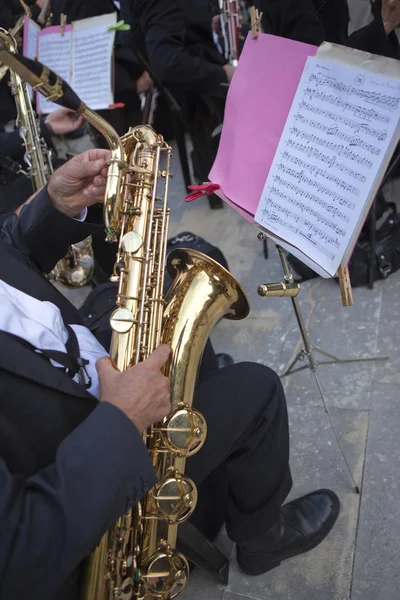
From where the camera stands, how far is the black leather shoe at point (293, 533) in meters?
1.80

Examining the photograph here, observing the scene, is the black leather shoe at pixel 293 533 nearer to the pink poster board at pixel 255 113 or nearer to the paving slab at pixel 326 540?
the paving slab at pixel 326 540

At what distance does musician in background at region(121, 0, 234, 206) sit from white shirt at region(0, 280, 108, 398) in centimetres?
221

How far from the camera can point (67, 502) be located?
3.57 ft

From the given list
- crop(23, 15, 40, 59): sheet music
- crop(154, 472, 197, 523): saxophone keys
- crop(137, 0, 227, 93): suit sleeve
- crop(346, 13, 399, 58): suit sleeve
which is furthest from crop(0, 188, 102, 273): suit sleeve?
crop(23, 15, 40, 59): sheet music

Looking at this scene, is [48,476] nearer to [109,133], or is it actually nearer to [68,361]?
[68,361]

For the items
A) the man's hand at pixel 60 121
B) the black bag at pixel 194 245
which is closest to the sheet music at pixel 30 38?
the man's hand at pixel 60 121

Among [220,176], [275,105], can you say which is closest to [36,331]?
[220,176]

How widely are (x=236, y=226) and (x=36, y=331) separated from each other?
2.70 meters

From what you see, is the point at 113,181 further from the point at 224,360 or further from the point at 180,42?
the point at 180,42

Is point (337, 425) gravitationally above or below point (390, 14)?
below

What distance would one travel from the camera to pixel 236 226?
154 inches

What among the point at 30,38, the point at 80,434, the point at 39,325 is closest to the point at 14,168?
the point at 30,38

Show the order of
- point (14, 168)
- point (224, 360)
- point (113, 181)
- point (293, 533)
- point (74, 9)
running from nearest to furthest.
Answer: point (113, 181) → point (293, 533) → point (224, 360) → point (14, 168) → point (74, 9)

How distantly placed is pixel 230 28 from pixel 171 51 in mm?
774
